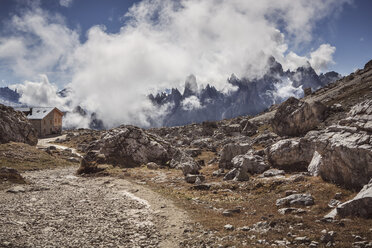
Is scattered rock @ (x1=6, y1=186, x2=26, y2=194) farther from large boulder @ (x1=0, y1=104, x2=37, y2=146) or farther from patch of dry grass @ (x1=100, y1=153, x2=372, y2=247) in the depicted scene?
large boulder @ (x1=0, y1=104, x2=37, y2=146)

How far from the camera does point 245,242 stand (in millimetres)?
12867

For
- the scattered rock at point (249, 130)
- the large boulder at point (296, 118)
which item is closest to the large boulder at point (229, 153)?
the large boulder at point (296, 118)

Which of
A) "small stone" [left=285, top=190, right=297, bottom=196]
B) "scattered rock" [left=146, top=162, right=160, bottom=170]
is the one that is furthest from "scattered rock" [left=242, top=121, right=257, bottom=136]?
"small stone" [left=285, top=190, right=297, bottom=196]

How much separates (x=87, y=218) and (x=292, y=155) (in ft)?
82.7

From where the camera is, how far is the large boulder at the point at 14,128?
175 feet

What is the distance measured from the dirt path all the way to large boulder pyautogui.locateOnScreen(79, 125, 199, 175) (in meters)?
18.1

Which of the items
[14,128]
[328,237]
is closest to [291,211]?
[328,237]

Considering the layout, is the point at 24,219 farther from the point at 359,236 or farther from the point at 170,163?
the point at 170,163

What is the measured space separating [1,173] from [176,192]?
63.5 feet

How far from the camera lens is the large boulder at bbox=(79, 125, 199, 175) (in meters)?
46.0

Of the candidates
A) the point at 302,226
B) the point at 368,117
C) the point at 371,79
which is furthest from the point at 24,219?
the point at 371,79

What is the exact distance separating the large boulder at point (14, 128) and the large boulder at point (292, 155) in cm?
5136

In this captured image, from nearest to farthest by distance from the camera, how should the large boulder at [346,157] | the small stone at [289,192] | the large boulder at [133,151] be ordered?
the large boulder at [346,157], the small stone at [289,192], the large boulder at [133,151]

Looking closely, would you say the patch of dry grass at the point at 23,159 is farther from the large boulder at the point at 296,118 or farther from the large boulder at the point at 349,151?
the large boulder at the point at 296,118
